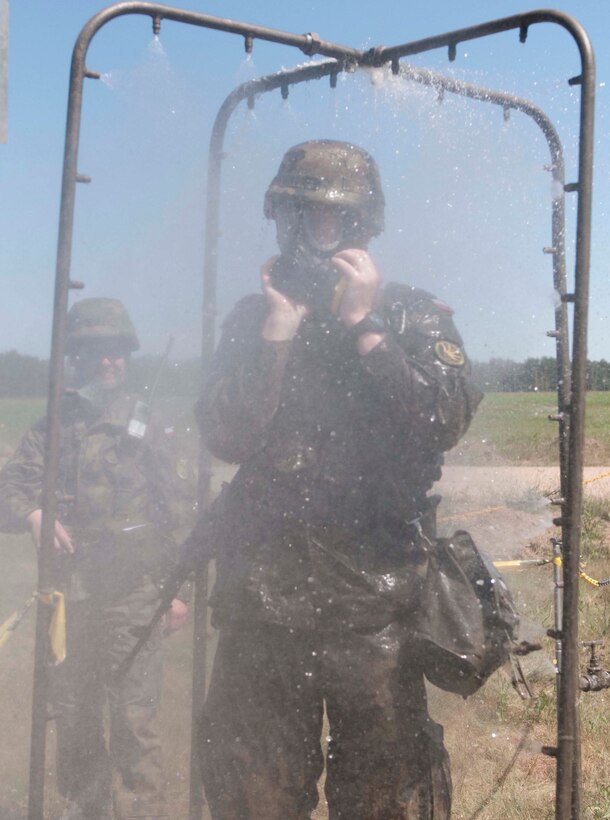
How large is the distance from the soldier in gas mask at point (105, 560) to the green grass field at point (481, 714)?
0.09m

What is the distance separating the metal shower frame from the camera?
2283 millimetres

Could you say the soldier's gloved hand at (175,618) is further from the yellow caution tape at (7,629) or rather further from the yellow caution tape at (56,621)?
the yellow caution tape at (56,621)

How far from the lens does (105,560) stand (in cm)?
311

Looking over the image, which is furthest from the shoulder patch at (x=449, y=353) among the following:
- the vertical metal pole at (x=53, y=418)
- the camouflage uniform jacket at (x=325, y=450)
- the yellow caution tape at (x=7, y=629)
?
the yellow caution tape at (x=7, y=629)

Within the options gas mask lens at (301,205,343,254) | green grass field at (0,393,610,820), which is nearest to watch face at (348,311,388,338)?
gas mask lens at (301,205,343,254)

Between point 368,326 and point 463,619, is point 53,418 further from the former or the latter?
point 463,619

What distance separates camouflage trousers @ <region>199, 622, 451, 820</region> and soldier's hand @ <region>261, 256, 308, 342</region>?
0.75 meters

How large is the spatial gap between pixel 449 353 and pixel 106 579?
5.08ft

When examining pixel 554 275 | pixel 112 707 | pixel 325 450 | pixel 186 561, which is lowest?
pixel 112 707

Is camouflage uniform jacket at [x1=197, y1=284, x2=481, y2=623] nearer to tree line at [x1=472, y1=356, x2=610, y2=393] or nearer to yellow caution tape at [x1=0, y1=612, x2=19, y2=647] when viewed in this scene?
tree line at [x1=472, y1=356, x2=610, y2=393]

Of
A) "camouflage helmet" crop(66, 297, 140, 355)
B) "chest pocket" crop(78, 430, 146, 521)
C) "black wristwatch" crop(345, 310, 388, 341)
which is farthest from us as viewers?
"chest pocket" crop(78, 430, 146, 521)

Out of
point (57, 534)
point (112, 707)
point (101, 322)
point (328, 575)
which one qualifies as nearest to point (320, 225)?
point (101, 322)

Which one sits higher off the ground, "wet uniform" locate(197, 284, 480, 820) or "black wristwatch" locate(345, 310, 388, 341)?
"black wristwatch" locate(345, 310, 388, 341)

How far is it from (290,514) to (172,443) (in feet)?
2.03
